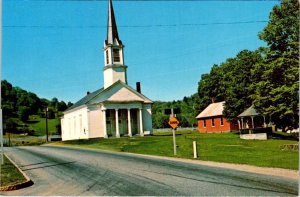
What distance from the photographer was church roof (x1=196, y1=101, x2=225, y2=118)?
57.9m

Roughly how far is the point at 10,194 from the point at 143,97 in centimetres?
4169

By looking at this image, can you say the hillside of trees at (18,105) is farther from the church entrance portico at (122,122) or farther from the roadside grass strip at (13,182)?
the church entrance portico at (122,122)

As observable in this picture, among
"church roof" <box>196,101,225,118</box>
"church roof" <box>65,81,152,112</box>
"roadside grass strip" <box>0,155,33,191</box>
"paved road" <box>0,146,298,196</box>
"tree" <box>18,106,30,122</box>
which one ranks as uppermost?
"church roof" <box>65,81,152,112</box>

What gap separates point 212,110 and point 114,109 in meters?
15.4

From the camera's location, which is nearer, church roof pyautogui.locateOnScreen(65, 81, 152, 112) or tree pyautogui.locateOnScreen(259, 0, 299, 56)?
tree pyautogui.locateOnScreen(259, 0, 299, 56)

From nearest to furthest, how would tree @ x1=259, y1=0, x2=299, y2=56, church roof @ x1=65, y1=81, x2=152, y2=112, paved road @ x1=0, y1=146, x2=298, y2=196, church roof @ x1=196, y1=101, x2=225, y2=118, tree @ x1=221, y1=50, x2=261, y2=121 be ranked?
1. paved road @ x1=0, y1=146, x2=298, y2=196
2. tree @ x1=259, y1=0, x2=299, y2=56
3. tree @ x1=221, y1=50, x2=261, y2=121
4. church roof @ x1=65, y1=81, x2=152, y2=112
5. church roof @ x1=196, y1=101, x2=225, y2=118

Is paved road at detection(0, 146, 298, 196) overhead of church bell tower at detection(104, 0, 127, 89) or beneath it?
beneath

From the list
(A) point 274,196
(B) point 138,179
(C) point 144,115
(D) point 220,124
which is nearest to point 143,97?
(C) point 144,115

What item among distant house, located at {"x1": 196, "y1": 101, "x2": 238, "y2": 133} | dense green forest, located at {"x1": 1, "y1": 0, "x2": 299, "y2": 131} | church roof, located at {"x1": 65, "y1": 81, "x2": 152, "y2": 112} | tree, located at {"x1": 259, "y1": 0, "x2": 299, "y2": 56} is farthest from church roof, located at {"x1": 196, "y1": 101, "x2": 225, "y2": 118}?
tree, located at {"x1": 259, "y1": 0, "x2": 299, "y2": 56}

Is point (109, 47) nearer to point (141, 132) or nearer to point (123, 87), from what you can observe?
point (123, 87)

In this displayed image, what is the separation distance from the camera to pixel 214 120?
5966 cm

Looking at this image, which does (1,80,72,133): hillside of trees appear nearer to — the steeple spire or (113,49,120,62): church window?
the steeple spire

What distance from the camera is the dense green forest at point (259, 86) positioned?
11.9m

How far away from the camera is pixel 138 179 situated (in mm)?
12992
